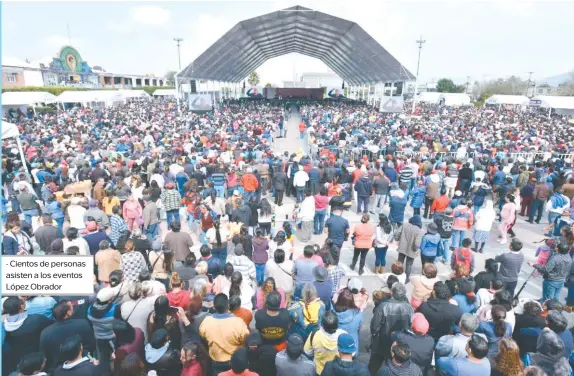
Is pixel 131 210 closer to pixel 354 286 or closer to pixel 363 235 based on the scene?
pixel 363 235

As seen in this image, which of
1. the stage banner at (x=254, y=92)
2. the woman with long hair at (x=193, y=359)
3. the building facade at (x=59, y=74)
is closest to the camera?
the woman with long hair at (x=193, y=359)

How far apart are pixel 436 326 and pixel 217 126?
1860 cm

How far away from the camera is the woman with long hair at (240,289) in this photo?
3777 mm

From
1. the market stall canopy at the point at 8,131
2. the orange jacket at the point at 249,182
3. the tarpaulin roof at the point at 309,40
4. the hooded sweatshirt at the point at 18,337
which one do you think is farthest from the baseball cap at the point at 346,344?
the tarpaulin roof at the point at 309,40

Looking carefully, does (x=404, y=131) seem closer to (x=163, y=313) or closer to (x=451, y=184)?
(x=451, y=184)

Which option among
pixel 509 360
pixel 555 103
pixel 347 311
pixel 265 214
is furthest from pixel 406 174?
pixel 555 103

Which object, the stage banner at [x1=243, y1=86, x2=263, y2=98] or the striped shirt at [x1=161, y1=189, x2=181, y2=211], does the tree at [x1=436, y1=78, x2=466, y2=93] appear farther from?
the striped shirt at [x1=161, y1=189, x2=181, y2=211]

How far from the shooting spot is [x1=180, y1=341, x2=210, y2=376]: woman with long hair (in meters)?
2.92

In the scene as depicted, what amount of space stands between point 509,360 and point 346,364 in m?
1.35

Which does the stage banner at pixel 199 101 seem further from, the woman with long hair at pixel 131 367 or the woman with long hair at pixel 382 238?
the woman with long hair at pixel 131 367

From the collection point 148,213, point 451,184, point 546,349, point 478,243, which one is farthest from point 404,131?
point 546,349

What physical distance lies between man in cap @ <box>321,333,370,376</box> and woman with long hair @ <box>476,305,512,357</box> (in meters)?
1.40

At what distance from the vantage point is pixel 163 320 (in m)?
3.35

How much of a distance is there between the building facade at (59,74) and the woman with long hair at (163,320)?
5121 centimetres
